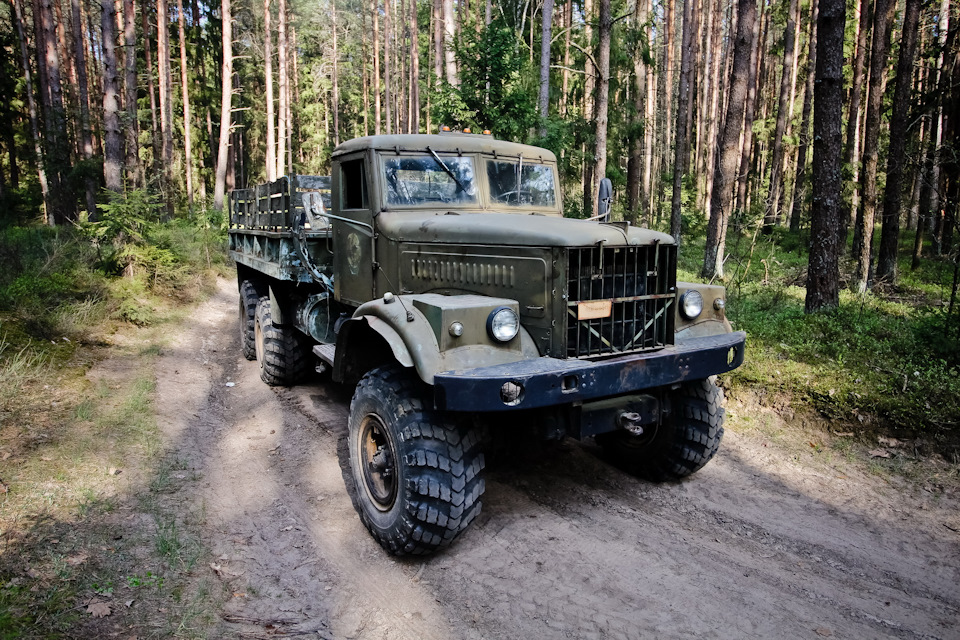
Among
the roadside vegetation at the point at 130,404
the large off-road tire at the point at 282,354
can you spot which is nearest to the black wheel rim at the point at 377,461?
the roadside vegetation at the point at 130,404

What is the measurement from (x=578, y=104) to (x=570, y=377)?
65.3 ft

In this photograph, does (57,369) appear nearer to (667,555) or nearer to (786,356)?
(667,555)

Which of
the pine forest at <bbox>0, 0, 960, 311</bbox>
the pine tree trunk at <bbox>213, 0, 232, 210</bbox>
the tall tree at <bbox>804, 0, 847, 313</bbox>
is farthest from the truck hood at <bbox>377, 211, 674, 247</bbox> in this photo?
the pine tree trunk at <bbox>213, 0, 232, 210</bbox>

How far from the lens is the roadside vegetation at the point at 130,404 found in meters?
3.41

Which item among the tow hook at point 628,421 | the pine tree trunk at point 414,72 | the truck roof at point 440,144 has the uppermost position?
the pine tree trunk at point 414,72

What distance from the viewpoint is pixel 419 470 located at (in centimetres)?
378

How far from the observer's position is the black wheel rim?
4125mm

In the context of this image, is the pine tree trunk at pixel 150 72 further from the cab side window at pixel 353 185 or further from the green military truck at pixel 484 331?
the green military truck at pixel 484 331

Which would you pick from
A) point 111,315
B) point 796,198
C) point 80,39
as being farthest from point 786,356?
point 80,39

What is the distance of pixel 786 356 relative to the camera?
705 cm

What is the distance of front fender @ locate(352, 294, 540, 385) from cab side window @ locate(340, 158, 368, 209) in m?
1.67

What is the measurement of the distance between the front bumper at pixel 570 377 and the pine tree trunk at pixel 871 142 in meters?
8.88

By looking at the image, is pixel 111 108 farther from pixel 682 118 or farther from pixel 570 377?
pixel 682 118

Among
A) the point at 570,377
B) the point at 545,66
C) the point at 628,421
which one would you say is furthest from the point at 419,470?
the point at 545,66
